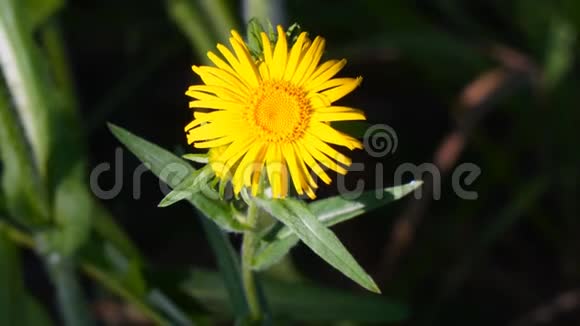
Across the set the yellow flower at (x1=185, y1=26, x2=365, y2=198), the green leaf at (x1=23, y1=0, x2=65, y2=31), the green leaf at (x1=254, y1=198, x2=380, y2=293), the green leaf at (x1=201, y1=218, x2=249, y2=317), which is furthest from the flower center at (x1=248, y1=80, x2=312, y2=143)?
the green leaf at (x1=23, y1=0, x2=65, y2=31)

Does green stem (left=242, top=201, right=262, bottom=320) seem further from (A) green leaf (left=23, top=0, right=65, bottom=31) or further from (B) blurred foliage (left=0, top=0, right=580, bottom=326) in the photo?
(A) green leaf (left=23, top=0, right=65, bottom=31)

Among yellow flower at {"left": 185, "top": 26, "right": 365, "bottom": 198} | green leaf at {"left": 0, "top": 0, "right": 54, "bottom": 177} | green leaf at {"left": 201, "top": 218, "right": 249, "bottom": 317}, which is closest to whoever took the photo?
yellow flower at {"left": 185, "top": 26, "right": 365, "bottom": 198}

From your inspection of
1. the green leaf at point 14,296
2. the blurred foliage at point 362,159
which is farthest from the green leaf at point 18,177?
the green leaf at point 14,296

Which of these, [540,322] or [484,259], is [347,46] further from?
[540,322]

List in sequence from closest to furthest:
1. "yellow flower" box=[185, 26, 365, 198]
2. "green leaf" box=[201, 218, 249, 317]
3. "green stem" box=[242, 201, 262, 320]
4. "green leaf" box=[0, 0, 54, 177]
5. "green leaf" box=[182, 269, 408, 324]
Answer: "yellow flower" box=[185, 26, 365, 198], "green stem" box=[242, 201, 262, 320], "green leaf" box=[201, 218, 249, 317], "green leaf" box=[0, 0, 54, 177], "green leaf" box=[182, 269, 408, 324]

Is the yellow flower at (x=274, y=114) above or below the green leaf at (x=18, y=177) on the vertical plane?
below

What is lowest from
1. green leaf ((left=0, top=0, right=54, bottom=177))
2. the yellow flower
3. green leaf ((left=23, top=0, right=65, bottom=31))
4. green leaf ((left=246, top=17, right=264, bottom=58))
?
the yellow flower

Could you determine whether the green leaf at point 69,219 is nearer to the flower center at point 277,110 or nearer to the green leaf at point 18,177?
the green leaf at point 18,177
